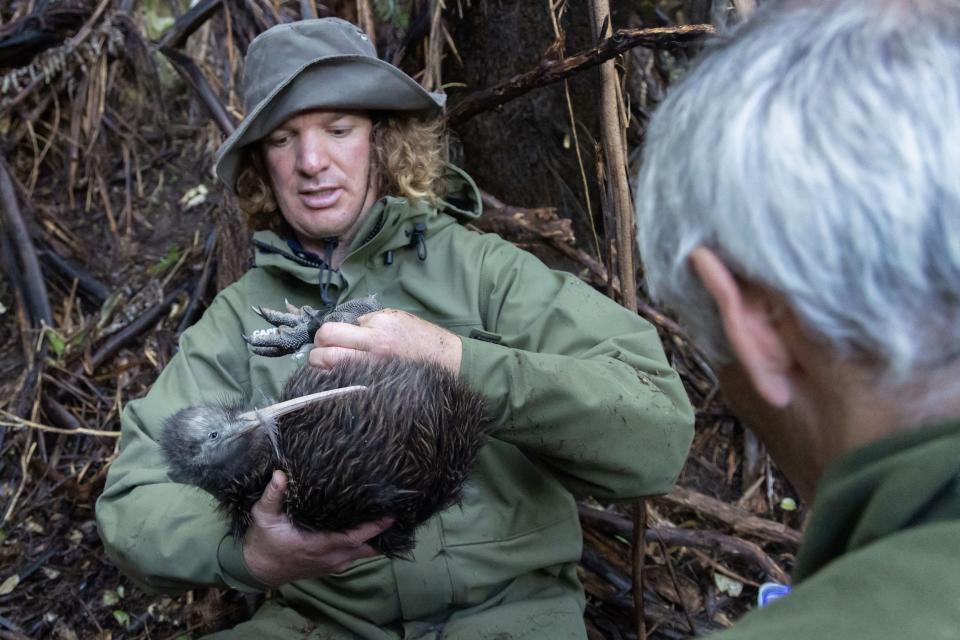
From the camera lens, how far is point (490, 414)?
2.47 metres

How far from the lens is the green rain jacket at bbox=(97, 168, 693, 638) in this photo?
2.52m

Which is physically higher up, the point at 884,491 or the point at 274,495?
the point at 884,491

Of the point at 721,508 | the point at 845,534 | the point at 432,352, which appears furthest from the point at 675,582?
the point at 845,534

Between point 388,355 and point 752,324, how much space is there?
117 cm

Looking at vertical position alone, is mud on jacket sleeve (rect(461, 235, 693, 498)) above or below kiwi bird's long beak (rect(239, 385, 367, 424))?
below

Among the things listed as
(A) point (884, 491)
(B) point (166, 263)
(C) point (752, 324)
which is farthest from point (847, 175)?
(B) point (166, 263)

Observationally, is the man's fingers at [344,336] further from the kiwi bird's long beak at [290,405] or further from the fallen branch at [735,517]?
the fallen branch at [735,517]

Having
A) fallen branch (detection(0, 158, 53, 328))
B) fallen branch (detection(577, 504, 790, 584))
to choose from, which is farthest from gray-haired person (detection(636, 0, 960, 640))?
fallen branch (detection(0, 158, 53, 328))

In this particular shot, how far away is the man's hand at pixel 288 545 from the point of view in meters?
2.29

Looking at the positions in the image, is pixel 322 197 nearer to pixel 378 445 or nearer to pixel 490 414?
pixel 490 414

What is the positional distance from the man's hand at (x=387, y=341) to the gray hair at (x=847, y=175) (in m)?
1.13

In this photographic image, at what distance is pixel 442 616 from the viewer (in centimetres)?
274

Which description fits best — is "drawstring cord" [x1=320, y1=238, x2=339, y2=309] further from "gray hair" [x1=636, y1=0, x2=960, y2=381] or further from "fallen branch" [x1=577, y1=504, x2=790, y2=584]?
"gray hair" [x1=636, y1=0, x2=960, y2=381]

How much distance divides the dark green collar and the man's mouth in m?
2.17
